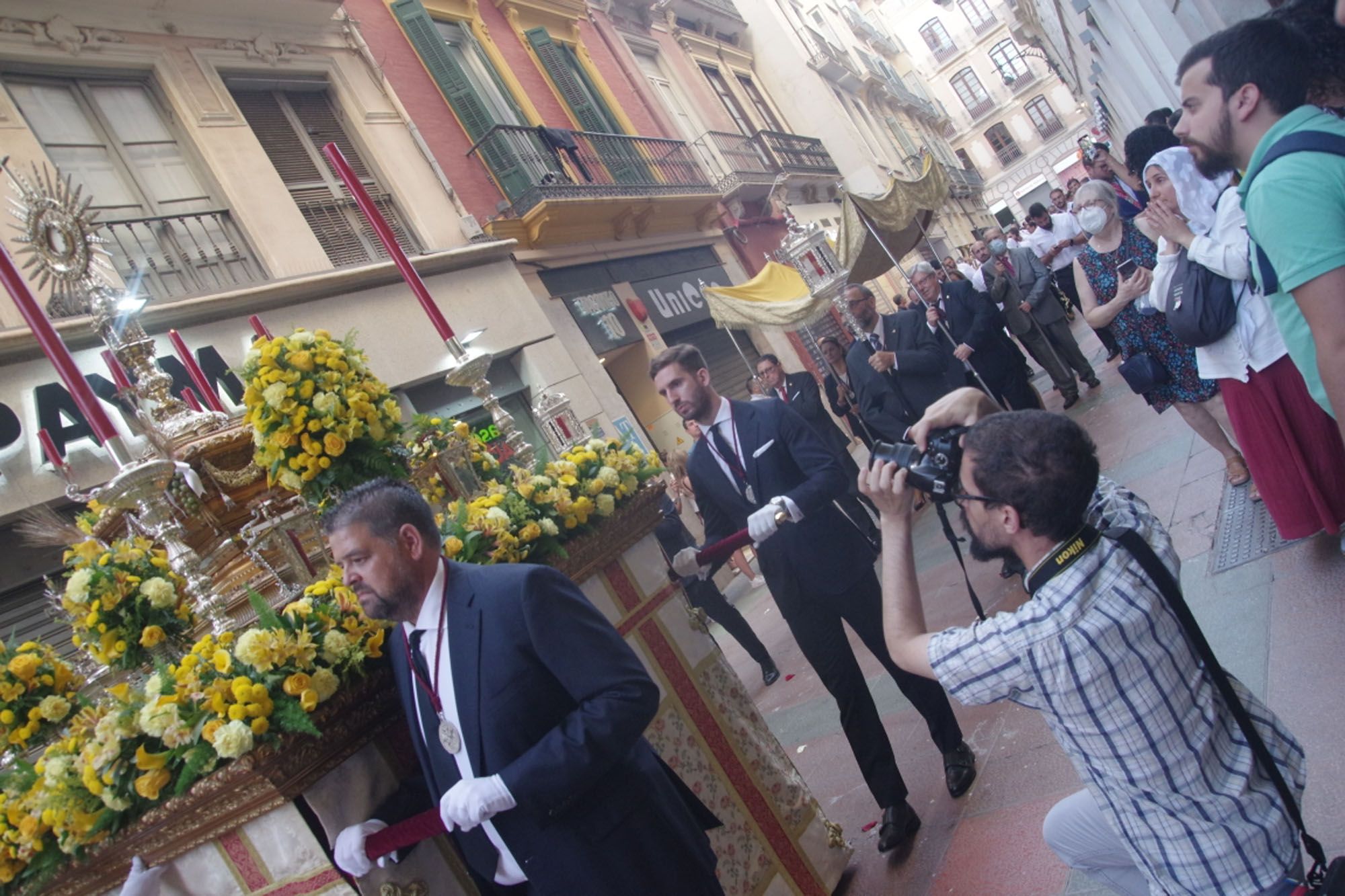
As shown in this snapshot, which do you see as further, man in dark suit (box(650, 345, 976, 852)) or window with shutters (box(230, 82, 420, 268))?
window with shutters (box(230, 82, 420, 268))

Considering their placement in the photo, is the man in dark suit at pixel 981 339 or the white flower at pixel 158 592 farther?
the man in dark suit at pixel 981 339

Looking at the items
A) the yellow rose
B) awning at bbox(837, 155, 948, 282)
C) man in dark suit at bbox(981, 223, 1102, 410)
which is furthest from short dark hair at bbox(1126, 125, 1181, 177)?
awning at bbox(837, 155, 948, 282)

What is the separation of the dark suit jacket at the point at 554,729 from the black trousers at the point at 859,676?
1.37 metres

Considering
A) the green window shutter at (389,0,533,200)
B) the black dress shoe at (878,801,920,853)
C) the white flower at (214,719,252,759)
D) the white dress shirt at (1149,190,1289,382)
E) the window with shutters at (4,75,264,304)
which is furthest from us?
the green window shutter at (389,0,533,200)

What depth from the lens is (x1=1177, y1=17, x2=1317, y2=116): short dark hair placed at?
2.11 m

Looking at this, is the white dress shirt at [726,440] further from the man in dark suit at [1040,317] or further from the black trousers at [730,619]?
the man in dark suit at [1040,317]

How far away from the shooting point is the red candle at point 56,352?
6.95 feet

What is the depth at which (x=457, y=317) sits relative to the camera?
10625 millimetres

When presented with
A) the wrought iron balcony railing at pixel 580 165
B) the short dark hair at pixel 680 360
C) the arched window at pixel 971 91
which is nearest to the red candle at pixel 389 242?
the short dark hair at pixel 680 360

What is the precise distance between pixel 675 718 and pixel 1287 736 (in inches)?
67.9

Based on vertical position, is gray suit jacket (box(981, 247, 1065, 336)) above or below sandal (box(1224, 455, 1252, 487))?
above

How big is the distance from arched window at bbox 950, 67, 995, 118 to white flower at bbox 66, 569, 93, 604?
5747 centimetres

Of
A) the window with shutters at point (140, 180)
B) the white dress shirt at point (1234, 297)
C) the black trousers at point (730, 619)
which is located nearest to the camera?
the white dress shirt at point (1234, 297)

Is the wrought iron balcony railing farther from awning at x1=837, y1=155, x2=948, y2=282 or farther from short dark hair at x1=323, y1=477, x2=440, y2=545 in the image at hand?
short dark hair at x1=323, y1=477, x2=440, y2=545
